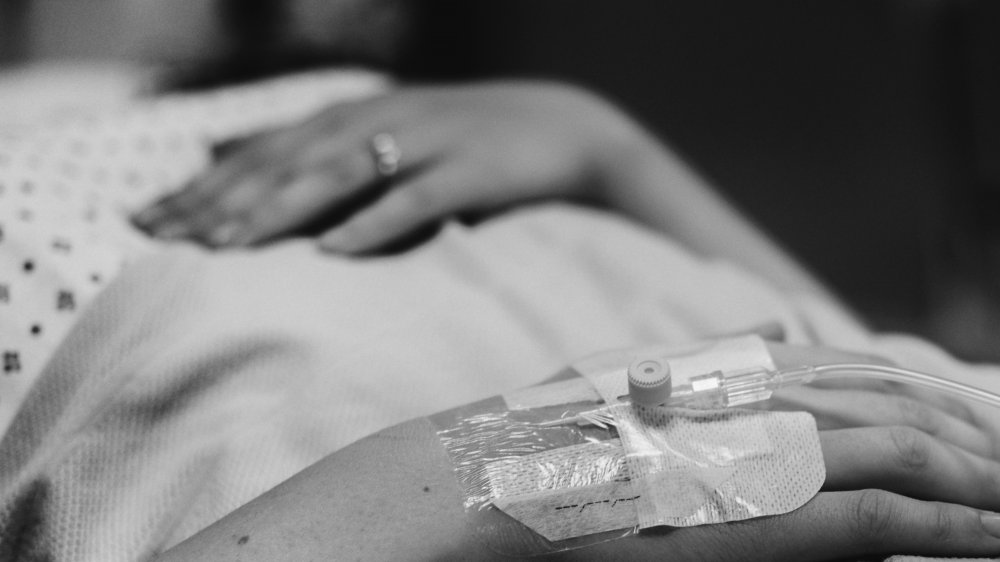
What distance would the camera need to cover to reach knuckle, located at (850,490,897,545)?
0.55 metres

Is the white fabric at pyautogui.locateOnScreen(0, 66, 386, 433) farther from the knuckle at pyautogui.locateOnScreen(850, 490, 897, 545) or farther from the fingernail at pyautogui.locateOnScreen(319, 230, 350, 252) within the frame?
the knuckle at pyautogui.locateOnScreen(850, 490, 897, 545)

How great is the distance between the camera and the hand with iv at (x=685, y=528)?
528 millimetres

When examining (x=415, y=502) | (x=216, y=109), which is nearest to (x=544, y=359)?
(x=415, y=502)

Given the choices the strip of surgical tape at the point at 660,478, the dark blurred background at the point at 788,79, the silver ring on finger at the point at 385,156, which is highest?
the dark blurred background at the point at 788,79

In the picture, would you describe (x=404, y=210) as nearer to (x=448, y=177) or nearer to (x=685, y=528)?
(x=448, y=177)

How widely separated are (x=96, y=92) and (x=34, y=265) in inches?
47.3

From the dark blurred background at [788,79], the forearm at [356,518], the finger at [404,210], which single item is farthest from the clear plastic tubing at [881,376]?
the dark blurred background at [788,79]

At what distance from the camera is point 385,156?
3.25 ft

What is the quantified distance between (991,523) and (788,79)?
79.6 inches

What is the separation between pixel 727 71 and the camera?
2416 millimetres

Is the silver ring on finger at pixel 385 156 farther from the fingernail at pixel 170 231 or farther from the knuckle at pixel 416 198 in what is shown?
the fingernail at pixel 170 231

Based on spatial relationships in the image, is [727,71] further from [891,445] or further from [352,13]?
[891,445]

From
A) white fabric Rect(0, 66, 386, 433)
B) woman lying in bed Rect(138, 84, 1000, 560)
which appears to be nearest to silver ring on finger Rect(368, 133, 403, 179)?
woman lying in bed Rect(138, 84, 1000, 560)

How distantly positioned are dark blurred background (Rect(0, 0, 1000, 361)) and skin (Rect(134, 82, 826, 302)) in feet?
3.27
